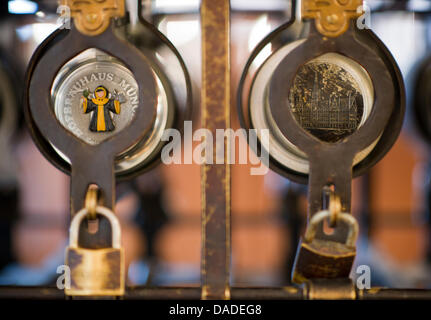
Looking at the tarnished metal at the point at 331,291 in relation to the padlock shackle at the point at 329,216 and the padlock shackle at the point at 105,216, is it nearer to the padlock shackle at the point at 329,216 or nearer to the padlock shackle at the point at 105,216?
the padlock shackle at the point at 329,216

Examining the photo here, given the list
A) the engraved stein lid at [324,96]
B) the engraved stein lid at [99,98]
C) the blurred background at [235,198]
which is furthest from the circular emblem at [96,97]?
the engraved stein lid at [324,96]

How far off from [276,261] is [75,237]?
384 mm

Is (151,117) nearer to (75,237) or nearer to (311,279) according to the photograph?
(75,237)

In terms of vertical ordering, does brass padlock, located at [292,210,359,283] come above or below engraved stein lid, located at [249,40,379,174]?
below

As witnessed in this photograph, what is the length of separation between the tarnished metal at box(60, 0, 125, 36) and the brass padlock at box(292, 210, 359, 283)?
0.42 m

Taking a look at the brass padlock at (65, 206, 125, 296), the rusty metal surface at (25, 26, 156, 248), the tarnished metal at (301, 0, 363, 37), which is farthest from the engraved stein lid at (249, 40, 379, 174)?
the brass padlock at (65, 206, 125, 296)

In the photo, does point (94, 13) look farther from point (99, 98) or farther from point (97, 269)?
point (97, 269)

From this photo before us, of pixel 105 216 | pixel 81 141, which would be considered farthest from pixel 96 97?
pixel 105 216

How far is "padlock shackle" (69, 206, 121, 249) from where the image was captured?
52 centimetres

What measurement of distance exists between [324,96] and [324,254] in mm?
263

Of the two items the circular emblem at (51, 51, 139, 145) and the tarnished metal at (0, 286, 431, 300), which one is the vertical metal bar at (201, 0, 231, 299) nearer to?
the tarnished metal at (0, 286, 431, 300)

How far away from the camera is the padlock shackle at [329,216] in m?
0.52

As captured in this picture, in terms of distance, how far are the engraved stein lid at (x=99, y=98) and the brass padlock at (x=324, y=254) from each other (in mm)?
309

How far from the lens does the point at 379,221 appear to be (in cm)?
71
